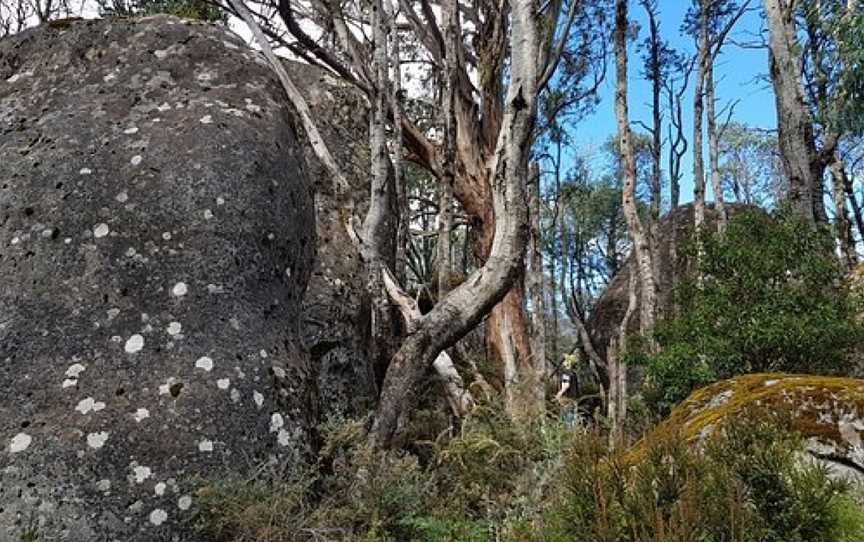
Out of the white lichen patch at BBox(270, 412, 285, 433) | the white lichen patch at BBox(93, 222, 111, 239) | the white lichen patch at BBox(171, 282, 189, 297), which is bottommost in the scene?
the white lichen patch at BBox(270, 412, 285, 433)

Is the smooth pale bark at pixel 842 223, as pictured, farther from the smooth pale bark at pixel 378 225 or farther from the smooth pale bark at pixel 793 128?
the smooth pale bark at pixel 378 225

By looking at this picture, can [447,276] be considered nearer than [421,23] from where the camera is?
Yes

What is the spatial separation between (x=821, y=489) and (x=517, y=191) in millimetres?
2719

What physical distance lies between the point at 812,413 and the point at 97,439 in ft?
12.2

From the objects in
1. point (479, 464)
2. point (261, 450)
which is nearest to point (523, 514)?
point (479, 464)

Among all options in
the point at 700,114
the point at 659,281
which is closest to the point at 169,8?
the point at 700,114

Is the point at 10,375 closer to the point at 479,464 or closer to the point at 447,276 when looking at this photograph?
the point at 479,464

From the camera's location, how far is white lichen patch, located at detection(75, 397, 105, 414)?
325 centimetres

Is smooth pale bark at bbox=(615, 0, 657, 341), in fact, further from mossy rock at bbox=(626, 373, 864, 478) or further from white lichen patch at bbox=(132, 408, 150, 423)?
white lichen patch at bbox=(132, 408, 150, 423)

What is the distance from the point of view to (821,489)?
251 centimetres

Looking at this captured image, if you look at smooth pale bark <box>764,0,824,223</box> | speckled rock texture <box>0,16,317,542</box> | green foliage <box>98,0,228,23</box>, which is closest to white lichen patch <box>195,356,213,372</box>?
speckled rock texture <box>0,16,317,542</box>

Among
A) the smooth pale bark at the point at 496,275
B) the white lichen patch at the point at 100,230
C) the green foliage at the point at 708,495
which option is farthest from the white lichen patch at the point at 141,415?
the green foliage at the point at 708,495

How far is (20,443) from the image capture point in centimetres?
312

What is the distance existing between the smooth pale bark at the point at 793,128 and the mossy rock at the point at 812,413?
6.87m
